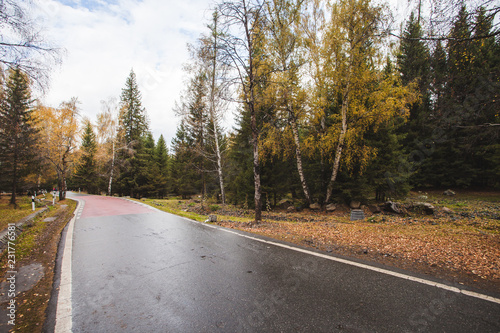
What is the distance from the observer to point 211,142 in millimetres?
19859

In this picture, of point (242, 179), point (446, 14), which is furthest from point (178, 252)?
point (242, 179)

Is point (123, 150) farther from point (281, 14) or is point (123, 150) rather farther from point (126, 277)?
point (126, 277)

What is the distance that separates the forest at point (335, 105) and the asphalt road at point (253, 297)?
4675mm

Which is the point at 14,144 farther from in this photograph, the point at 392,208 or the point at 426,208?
the point at 426,208

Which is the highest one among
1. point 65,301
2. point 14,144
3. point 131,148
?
point 131,148

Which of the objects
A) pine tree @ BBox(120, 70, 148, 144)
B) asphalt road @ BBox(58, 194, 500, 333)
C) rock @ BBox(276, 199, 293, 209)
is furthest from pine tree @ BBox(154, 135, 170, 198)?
asphalt road @ BBox(58, 194, 500, 333)

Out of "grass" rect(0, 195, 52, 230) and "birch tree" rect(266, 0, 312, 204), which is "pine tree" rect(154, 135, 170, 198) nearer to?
"grass" rect(0, 195, 52, 230)

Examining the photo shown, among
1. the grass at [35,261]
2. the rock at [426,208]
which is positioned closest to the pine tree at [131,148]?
the grass at [35,261]

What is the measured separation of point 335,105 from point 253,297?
13.4 meters

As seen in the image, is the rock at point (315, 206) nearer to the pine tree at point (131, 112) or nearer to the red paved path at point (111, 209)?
the red paved path at point (111, 209)

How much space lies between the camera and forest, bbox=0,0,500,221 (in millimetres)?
5207

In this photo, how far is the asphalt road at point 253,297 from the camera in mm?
2262

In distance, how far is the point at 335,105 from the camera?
535 inches

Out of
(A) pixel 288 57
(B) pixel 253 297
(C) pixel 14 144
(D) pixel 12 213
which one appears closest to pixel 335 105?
(A) pixel 288 57
